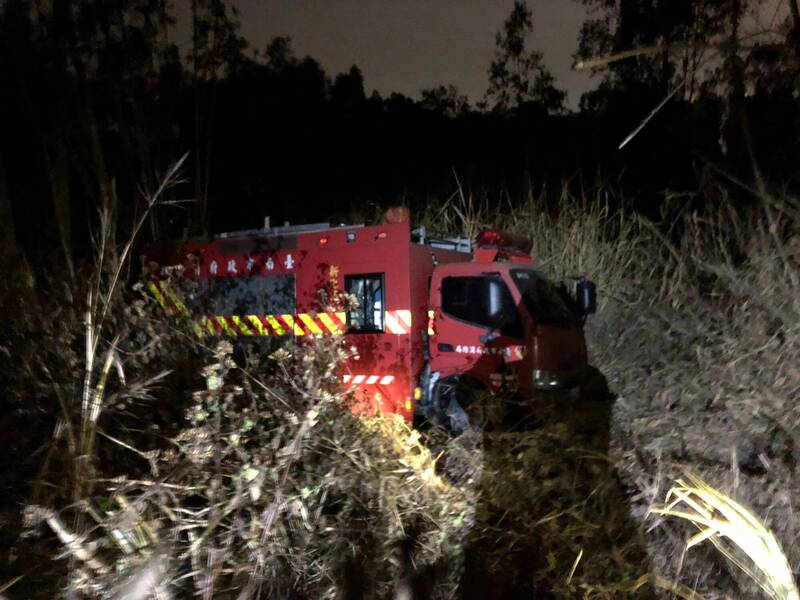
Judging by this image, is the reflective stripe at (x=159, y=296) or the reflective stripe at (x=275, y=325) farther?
the reflective stripe at (x=275, y=325)

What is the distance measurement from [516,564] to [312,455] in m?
1.47

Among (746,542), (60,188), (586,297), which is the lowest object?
(746,542)

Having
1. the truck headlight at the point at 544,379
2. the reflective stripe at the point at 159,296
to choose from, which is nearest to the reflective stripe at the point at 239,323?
the reflective stripe at the point at 159,296

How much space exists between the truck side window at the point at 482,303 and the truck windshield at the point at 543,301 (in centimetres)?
18

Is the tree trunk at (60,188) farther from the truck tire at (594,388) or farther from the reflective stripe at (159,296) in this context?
the truck tire at (594,388)

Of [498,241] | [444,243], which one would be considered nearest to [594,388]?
[498,241]

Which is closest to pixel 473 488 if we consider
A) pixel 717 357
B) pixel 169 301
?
pixel 717 357

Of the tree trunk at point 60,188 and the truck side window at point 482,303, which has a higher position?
the tree trunk at point 60,188

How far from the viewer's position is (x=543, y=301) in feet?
22.2

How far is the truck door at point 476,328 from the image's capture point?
6527 millimetres

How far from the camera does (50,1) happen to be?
30.8 feet

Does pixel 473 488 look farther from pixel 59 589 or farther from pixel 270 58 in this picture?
pixel 270 58

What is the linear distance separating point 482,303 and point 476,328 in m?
0.27

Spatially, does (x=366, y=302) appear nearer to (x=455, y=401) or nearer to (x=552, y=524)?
(x=455, y=401)
